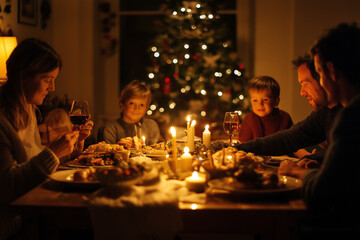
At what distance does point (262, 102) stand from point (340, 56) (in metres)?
1.68

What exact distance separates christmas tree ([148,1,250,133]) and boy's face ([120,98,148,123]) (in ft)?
5.28

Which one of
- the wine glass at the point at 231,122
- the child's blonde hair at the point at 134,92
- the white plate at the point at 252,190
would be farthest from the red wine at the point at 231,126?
the child's blonde hair at the point at 134,92

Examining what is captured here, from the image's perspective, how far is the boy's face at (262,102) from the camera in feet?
9.66

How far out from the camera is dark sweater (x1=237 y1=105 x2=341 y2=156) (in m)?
2.08

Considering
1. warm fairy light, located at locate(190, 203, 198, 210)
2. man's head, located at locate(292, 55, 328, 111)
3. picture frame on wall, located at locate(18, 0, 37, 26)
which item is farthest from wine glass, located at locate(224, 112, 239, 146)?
picture frame on wall, located at locate(18, 0, 37, 26)

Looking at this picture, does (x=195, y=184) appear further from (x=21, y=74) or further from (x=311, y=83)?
(x=311, y=83)

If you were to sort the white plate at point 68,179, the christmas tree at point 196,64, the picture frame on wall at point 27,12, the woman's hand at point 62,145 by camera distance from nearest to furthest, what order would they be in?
the white plate at point 68,179 → the woman's hand at point 62,145 → the picture frame on wall at point 27,12 → the christmas tree at point 196,64

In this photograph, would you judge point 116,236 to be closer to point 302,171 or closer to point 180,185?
point 180,185

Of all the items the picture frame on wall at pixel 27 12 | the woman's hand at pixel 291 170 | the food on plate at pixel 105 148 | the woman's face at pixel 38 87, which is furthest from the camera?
the picture frame on wall at pixel 27 12

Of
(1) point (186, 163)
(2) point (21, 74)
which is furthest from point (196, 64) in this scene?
(1) point (186, 163)

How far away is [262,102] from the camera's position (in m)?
2.97

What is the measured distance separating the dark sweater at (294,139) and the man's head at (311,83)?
3.4 inches

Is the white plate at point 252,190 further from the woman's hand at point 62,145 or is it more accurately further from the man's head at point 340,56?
the woman's hand at point 62,145

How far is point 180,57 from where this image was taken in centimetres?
458
